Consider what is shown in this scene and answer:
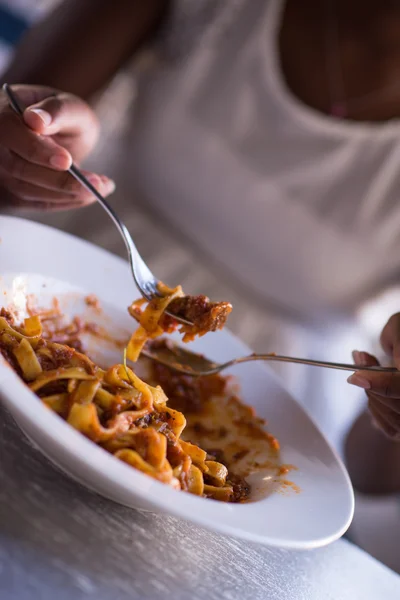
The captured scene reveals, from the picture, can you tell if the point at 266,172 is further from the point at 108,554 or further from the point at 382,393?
the point at 108,554

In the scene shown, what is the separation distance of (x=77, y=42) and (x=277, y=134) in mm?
721

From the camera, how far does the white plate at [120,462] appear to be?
667mm

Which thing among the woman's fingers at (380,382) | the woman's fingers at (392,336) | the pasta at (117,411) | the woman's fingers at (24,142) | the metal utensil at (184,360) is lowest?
the metal utensil at (184,360)

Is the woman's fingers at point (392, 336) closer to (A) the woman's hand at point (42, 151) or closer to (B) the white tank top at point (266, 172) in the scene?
(A) the woman's hand at point (42, 151)

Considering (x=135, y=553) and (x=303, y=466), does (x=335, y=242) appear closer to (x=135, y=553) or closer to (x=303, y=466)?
(x=303, y=466)

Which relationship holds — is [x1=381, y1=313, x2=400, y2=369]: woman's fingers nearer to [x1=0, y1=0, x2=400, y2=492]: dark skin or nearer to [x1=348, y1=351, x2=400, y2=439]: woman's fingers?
[x1=348, y1=351, x2=400, y2=439]: woman's fingers

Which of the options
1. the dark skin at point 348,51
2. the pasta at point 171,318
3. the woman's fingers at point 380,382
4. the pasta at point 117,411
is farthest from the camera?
the dark skin at point 348,51

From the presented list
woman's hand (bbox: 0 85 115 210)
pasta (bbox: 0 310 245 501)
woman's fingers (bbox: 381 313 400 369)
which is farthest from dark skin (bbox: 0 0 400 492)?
pasta (bbox: 0 310 245 501)

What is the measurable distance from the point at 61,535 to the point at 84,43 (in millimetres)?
1757

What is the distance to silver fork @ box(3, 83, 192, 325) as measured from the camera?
3.62 feet

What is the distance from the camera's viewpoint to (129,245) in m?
1.13

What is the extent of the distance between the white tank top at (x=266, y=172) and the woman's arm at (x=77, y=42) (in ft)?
0.68

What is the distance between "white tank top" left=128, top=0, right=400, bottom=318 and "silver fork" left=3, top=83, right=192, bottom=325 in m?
0.99

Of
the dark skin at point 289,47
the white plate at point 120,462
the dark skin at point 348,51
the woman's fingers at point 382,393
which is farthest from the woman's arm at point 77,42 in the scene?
the woman's fingers at point 382,393
